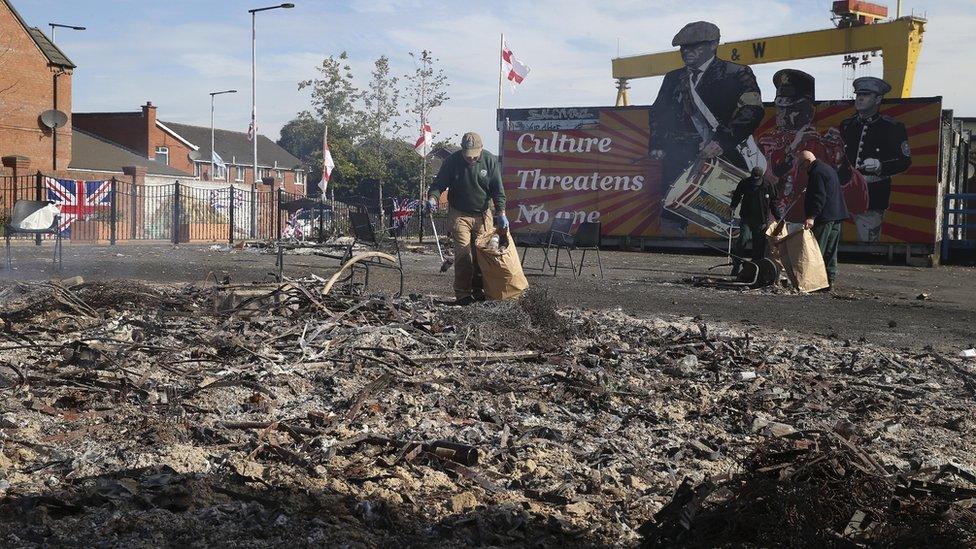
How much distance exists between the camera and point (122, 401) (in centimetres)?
472

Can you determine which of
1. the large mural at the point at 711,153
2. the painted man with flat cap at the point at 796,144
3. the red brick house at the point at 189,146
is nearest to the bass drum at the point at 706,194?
the large mural at the point at 711,153

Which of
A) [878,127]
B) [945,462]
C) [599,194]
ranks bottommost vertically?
[945,462]

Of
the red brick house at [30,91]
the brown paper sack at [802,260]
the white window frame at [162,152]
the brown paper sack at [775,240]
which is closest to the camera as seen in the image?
the brown paper sack at [802,260]

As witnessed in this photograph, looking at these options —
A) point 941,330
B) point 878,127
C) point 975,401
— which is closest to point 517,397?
point 975,401

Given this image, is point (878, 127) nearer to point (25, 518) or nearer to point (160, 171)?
point (25, 518)

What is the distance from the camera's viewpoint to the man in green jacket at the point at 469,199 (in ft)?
31.6

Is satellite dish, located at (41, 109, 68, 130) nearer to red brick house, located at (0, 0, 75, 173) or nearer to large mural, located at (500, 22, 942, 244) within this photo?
red brick house, located at (0, 0, 75, 173)

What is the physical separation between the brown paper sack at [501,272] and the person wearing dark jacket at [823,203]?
15.2ft

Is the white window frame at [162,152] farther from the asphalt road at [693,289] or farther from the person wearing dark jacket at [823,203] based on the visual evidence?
the person wearing dark jacket at [823,203]

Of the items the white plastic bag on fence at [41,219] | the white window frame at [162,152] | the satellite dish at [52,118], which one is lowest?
the white plastic bag on fence at [41,219]

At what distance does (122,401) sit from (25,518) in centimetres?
161

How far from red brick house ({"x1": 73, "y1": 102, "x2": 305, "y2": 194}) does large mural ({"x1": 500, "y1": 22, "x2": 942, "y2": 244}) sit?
27.5 meters

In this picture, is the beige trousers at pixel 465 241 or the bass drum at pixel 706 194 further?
the bass drum at pixel 706 194

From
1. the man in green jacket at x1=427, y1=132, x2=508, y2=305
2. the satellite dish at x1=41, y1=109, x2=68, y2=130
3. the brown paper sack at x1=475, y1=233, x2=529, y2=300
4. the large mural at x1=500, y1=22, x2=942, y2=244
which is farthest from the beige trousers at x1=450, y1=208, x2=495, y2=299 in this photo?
the satellite dish at x1=41, y1=109, x2=68, y2=130
